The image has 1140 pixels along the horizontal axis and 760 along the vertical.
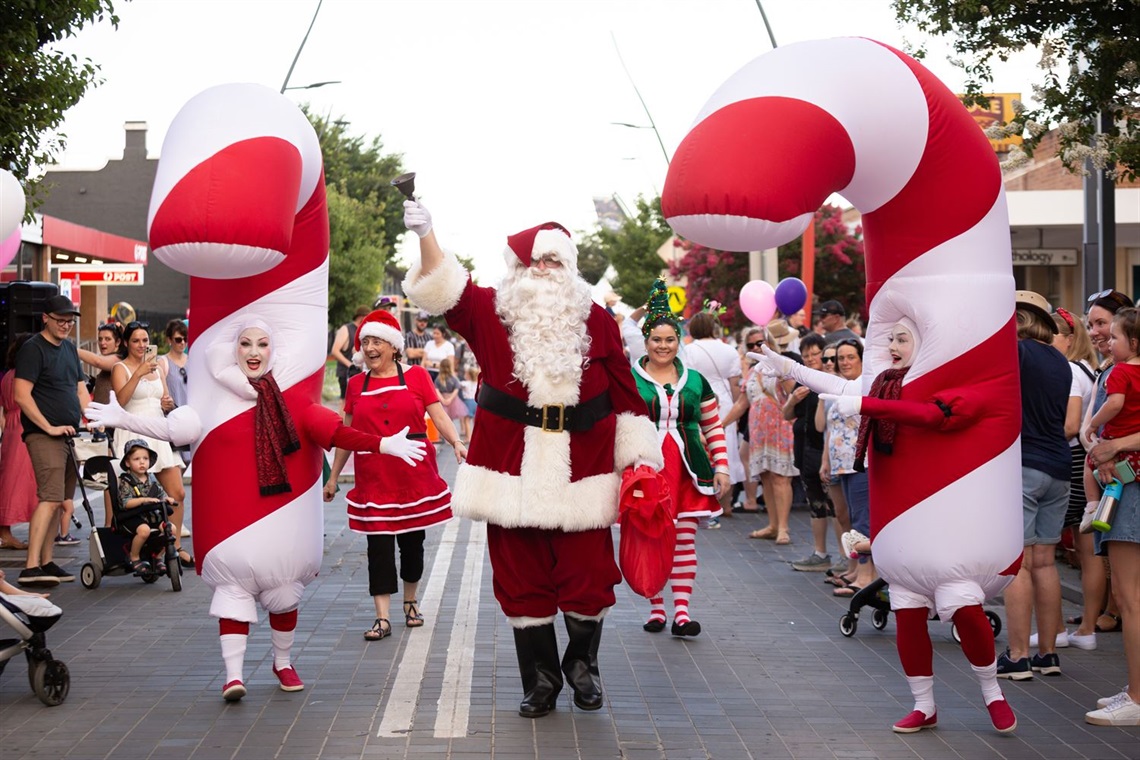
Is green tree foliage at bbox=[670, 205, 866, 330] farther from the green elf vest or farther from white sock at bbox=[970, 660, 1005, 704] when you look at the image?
white sock at bbox=[970, 660, 1005, 704]

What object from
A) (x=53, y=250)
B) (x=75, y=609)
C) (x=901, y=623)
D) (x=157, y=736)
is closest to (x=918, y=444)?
(x=901, y=623)

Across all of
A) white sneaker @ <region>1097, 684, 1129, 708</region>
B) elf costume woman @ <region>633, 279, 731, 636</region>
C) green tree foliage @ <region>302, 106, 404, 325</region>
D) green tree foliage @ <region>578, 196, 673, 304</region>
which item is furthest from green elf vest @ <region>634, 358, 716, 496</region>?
green tree foliage @ <region>578, 196, 673, 304</region>

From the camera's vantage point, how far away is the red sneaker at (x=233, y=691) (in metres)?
7.06

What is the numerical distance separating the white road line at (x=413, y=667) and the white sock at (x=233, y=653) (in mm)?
Answer: 794

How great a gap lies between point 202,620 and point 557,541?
366cm

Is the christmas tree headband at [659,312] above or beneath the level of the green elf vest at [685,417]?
above

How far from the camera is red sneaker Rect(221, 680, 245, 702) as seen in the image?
706 cm

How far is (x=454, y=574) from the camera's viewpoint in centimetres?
1140

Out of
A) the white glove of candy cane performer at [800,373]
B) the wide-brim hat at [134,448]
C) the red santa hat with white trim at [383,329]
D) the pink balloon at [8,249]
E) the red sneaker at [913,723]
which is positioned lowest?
the red sneaker at [913,723]

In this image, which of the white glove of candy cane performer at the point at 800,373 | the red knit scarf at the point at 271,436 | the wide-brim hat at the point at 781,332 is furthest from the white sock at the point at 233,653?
the wide-brim hat at the point at 781,332

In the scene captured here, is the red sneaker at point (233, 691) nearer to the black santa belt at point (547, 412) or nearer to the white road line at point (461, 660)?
the white road line at point (461, 660)

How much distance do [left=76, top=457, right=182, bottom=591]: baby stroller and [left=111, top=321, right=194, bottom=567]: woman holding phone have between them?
681 millimetres

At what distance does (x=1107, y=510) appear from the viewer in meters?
6.75

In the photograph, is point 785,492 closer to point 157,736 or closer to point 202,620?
point 202,620
